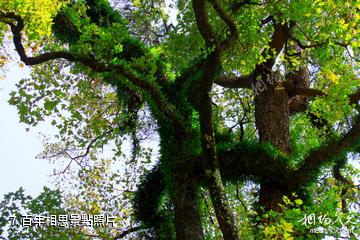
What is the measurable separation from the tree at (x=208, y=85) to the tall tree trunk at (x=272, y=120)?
23 mm

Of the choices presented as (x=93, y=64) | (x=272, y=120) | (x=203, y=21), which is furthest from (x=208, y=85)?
(x=272, y=120)

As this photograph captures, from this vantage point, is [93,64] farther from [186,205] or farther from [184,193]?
[186,205]

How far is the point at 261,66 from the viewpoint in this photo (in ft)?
35.0

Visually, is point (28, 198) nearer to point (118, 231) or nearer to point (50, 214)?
point (50, 214)

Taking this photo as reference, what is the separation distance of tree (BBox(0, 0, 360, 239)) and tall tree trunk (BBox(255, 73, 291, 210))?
2 cm

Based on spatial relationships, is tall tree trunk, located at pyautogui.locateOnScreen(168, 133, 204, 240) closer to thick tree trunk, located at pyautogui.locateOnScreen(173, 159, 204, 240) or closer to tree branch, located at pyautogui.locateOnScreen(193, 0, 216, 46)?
thick tree trunk, located at pyautogui.locateOnScreen(173, 159, 204, 240)

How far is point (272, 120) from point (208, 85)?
284 centimetres

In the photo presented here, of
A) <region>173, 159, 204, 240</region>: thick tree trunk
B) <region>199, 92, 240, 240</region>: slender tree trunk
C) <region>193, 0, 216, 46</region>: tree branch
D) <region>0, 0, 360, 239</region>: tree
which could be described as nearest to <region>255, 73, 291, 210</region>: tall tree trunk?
<region>0, 0, 360, 239</region>: tree

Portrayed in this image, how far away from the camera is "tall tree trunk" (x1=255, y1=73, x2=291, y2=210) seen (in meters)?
8.98

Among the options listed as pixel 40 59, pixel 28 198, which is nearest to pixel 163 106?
pixel 40 59

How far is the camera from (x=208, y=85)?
25.6 ft

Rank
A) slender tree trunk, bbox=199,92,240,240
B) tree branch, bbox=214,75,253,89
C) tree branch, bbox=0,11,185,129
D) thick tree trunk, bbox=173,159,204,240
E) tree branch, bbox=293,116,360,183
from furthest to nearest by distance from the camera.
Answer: tree branch, bbox=214,75,253,89 < thick tree trunk, bbox=173,159,204,240 < tree branch, bbox=293,116,360,183 < tree branch, bbox=0,11,185,129 < slender tree trunk, bbox=199,92,240,240

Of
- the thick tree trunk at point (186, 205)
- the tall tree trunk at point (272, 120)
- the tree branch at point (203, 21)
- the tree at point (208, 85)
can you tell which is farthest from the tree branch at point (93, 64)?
the tall tree trunk at point (272, 120)

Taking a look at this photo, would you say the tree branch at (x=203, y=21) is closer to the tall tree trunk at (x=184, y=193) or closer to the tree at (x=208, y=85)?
the tree at (x=208, y=85)
